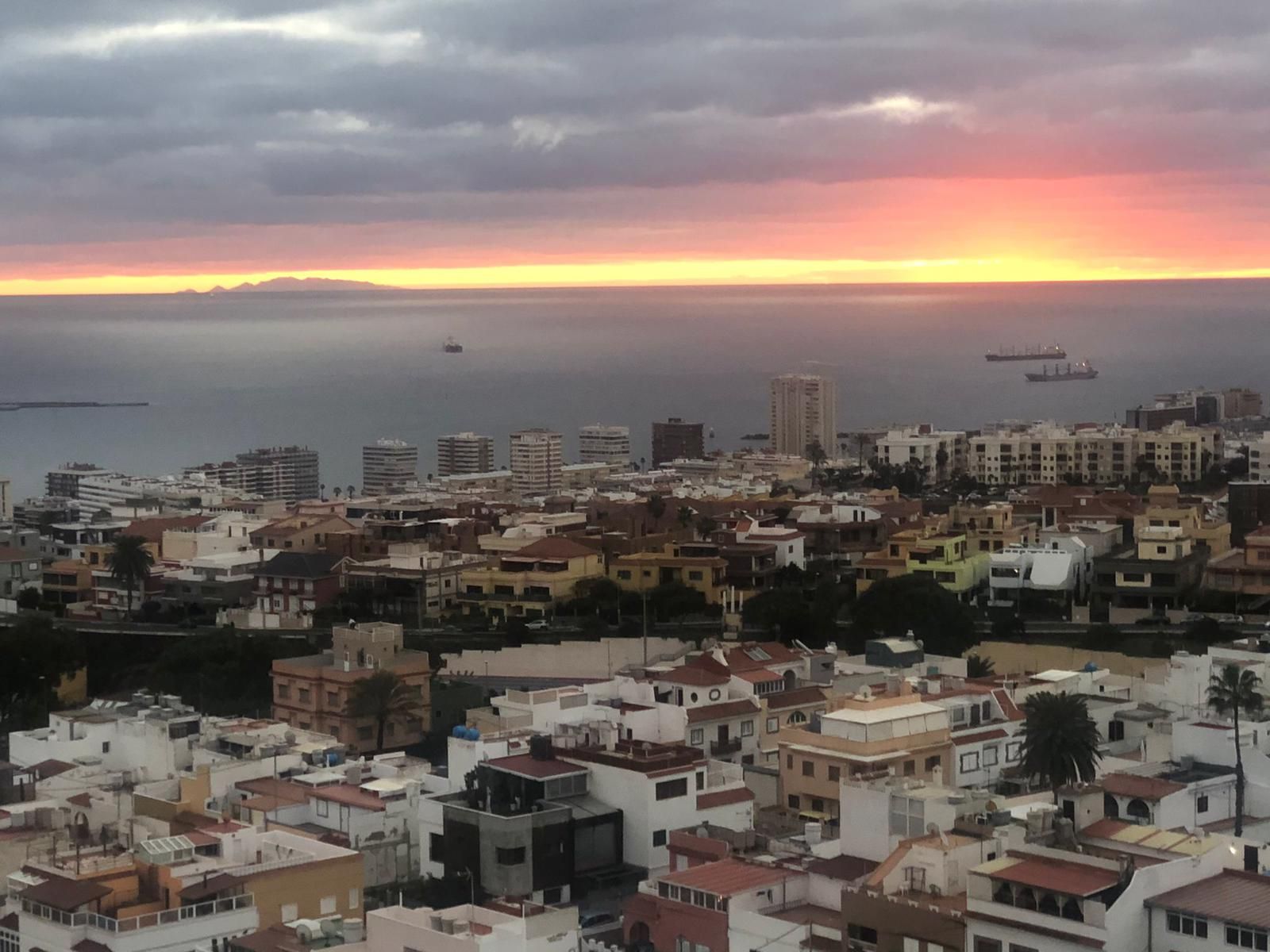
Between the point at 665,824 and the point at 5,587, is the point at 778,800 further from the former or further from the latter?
the point at 5,587

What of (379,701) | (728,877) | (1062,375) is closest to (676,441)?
(379,701)

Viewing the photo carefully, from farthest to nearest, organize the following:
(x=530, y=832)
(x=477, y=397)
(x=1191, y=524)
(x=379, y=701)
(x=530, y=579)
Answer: (x=477, y=397) → (x=1191, y=524) → (x=530, y=579) → (x=379, y=701) → (x=530, y=832)

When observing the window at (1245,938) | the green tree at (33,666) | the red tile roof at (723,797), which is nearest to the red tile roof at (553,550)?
the green tree at (33,666)

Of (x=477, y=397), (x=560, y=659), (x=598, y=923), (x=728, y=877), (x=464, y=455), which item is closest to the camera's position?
(x=728, y=877)

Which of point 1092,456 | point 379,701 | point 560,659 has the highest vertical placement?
point 1092,456

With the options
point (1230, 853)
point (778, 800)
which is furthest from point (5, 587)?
point (1230, 853)

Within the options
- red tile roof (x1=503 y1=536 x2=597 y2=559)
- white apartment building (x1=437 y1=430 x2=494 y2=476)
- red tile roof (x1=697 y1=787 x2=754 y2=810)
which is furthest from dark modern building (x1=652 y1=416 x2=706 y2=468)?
red tile roof (x1=697 y1=787 x2=754 y2=810)

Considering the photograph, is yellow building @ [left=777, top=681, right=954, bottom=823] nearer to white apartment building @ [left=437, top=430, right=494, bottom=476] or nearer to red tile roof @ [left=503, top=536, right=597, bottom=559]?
red tile roof @ [left=503, top=536, right=597, bottom=559]

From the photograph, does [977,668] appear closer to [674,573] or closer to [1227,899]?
[674,573]
